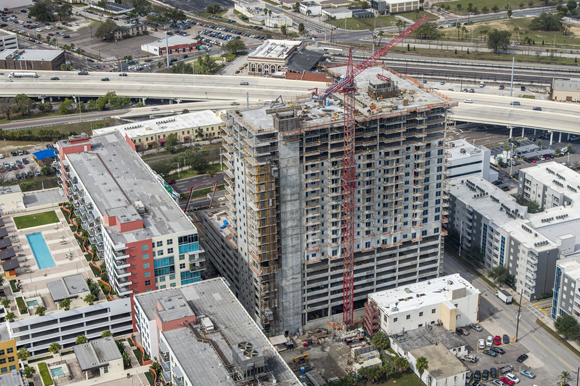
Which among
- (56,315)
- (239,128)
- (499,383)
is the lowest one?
(499,383)

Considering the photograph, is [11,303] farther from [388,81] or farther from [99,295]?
[388,81]

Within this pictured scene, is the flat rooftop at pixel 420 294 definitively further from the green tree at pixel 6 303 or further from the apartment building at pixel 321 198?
the green tree at pixel 6 303

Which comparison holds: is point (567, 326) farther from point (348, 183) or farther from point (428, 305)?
point (348, 183)

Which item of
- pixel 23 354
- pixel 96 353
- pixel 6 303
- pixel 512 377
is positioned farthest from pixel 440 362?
pixel 6 303

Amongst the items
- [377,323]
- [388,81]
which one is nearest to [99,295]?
[377,323]

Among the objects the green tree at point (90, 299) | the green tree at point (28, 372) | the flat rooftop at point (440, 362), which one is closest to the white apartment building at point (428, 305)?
the flat rooftop at point (440, 362)

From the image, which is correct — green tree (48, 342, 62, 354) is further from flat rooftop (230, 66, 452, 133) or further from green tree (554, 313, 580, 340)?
green tree (554, 313, 580, 340)
